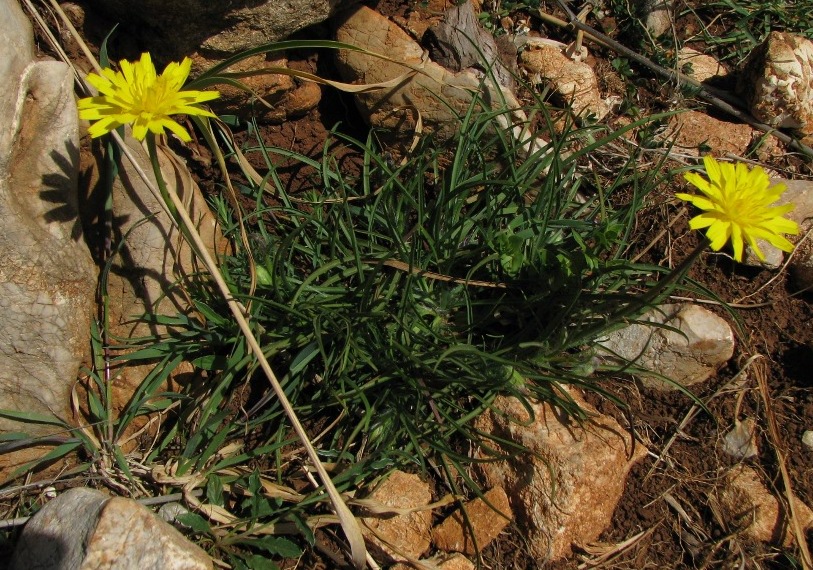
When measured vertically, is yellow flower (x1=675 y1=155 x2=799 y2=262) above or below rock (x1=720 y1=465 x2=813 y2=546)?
above

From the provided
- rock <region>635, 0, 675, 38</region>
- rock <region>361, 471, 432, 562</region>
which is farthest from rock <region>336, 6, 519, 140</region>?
rock <region>361, 471, 432, 562</region>

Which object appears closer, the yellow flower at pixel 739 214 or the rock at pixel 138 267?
the yellow flower at pixel 739 214

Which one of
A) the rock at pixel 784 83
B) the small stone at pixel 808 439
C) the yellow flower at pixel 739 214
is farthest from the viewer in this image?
the rock at pixel 784 83

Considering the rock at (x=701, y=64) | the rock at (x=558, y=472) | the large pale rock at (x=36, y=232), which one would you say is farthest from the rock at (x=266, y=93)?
the rock at (x=701, y=64)

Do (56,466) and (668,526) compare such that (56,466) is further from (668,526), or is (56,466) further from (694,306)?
(694,306)

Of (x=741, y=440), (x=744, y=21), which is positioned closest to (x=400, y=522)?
(x=741, y=440)

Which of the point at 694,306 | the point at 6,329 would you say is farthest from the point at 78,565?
the point at 694,306

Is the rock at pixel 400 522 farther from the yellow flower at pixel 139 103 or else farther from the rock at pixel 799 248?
the rock at pixel 799 248

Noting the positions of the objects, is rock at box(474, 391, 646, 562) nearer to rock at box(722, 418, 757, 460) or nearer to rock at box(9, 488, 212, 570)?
rock at box(722, 418, 757, 460)
